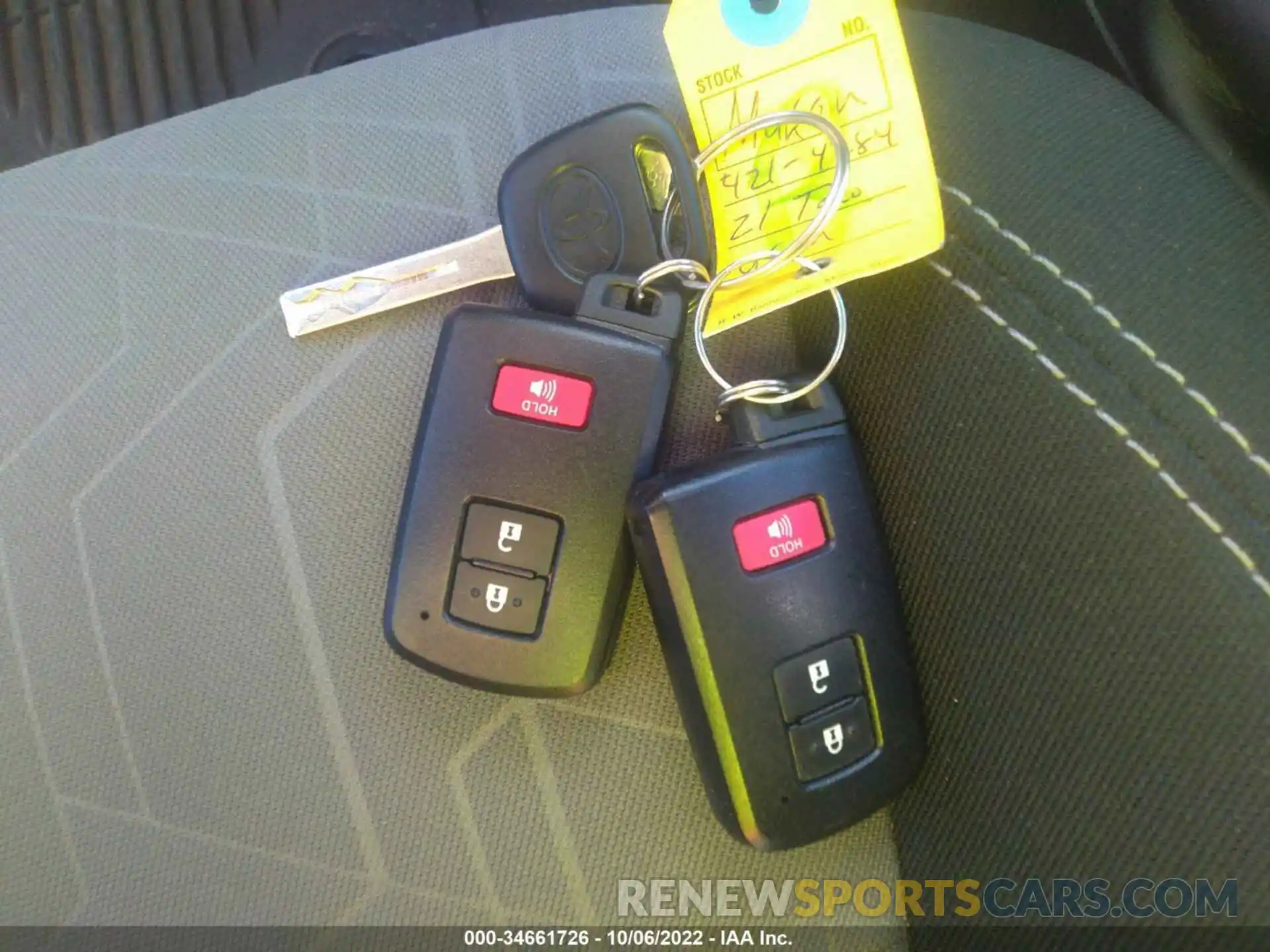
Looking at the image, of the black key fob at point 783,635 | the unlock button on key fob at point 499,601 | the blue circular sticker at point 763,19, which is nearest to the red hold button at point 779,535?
the black key fob at point 783,635

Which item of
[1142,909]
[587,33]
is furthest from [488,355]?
[1142,909]

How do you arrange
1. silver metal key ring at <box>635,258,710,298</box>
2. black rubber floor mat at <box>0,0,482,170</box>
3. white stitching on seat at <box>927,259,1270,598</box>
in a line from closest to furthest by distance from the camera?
white stitching on seat at <box>927,259,1270,598</box> < silver metal key ring at <box>635,258,710,298</box> < black rubber floor mat at <box>0,0,482,170</box>

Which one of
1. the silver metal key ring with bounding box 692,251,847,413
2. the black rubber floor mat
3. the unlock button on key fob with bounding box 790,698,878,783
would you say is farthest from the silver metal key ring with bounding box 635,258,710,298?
the black rubber floor mat

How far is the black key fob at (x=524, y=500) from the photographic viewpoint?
482 millimetres

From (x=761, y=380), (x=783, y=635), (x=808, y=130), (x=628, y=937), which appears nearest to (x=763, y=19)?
(x=808, y=130)

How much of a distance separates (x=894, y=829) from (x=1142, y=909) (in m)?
0.13

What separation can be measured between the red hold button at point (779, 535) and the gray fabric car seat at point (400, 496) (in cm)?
5

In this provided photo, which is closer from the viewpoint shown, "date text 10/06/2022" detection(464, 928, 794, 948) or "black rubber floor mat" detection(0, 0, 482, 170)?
"date text 10/06/2022" detection(464, 928, 794, 948)

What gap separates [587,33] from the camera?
59cm

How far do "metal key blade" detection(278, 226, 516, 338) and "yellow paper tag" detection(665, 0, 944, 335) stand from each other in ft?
0.42

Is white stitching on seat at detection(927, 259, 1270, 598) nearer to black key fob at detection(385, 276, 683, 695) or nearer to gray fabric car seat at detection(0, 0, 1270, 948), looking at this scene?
gray fabric car seat at detection(0, 0, 1270, 948)

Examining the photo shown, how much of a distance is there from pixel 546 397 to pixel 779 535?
0.13 metres

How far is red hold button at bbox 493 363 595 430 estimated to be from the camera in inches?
19.2

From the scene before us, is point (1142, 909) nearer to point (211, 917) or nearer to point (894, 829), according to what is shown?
point (894, 829)
